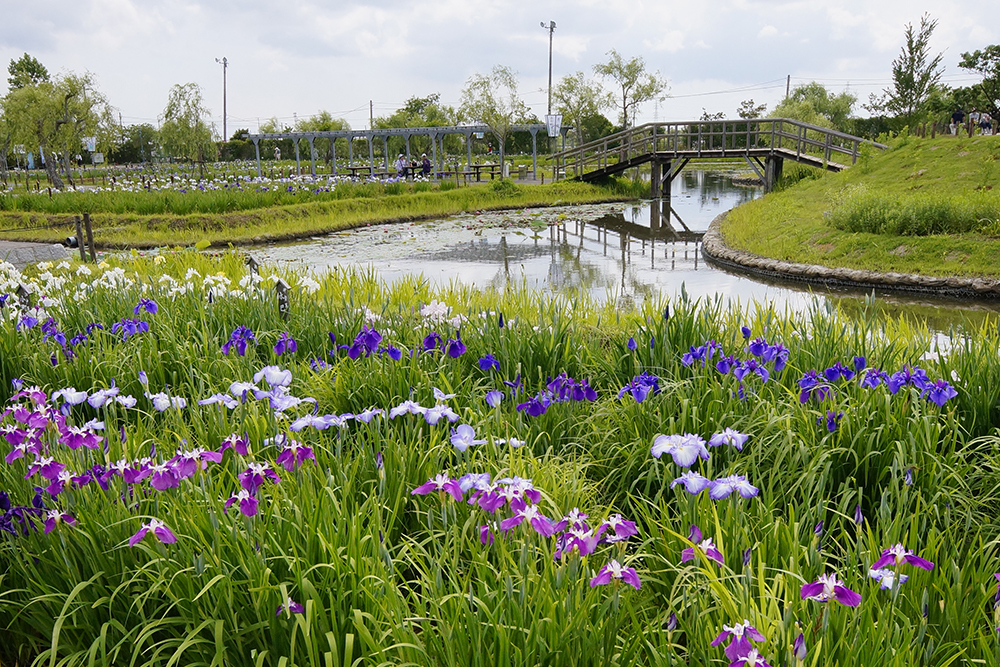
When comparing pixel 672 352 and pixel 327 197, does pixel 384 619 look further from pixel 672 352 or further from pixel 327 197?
pixel 327 197

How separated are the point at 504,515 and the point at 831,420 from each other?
4.10 ft

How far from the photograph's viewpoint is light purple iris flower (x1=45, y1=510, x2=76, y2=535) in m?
1.89

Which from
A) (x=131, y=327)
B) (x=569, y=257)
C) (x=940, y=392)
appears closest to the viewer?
(x=940, y=392)

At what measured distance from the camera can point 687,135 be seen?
2525 cm

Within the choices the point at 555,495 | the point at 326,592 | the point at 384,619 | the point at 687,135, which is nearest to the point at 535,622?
the point at 384,619

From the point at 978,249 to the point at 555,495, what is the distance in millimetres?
10824

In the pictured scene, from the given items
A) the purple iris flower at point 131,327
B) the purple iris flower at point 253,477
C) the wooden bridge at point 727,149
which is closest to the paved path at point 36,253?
the purple iris flower at point 131,327

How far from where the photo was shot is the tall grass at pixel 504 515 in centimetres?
157

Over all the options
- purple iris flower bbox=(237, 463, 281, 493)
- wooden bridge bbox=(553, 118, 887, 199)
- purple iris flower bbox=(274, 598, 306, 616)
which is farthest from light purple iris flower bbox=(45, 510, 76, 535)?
wooden bridge bbox=(553, 118, 887, 199)

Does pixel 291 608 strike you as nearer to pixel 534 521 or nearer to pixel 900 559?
pixel 534 521

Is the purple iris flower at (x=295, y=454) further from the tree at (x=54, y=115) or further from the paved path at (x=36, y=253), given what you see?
the tree at (x=54, y=115)

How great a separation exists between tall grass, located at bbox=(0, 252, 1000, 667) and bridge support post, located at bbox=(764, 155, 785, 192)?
72.5 ft

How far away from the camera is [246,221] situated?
53.7 feet

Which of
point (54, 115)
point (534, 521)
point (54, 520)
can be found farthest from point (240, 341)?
point (54, 115)
